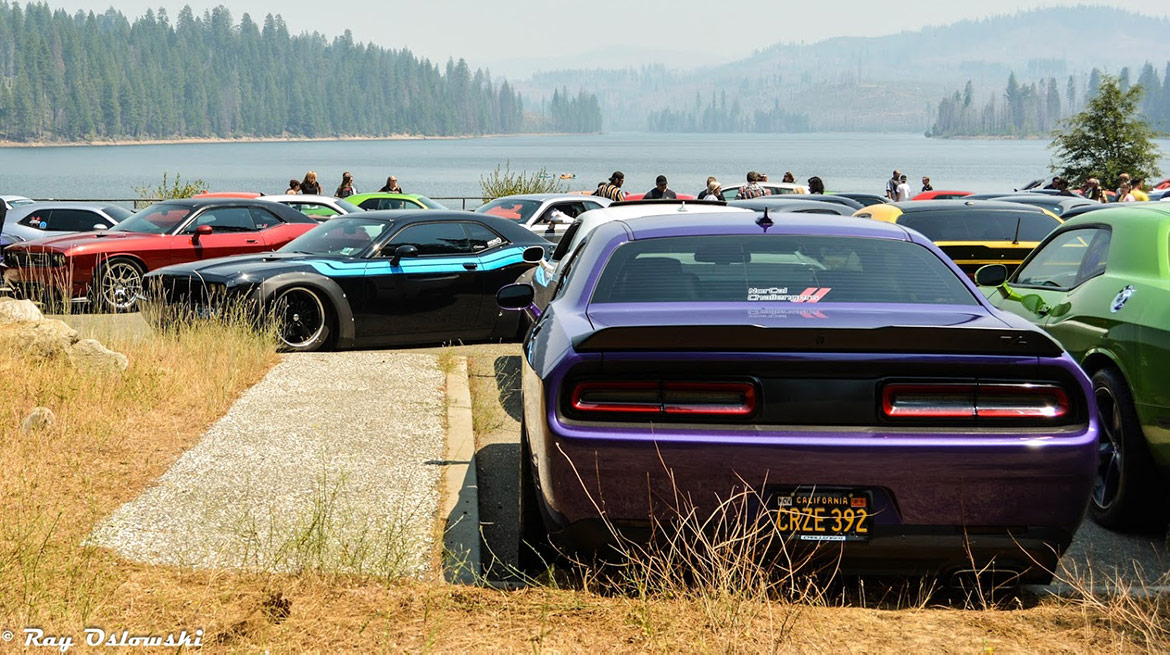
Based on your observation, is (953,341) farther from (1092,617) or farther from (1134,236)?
(1134,236)

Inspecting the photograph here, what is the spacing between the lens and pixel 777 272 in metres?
5.57

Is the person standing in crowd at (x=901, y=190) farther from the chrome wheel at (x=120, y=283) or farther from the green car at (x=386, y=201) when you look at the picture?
the chrome wheel at (x=120, y=283)

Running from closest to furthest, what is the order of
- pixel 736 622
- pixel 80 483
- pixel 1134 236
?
pixel 736 622 < pixel 80 483 < pixel 1134 236

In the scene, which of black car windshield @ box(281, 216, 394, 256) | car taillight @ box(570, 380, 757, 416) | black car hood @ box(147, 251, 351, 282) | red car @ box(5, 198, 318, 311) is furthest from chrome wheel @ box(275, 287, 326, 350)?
car taillight @ box(570, 380, 757, 416)

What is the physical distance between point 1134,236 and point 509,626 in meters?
4.15

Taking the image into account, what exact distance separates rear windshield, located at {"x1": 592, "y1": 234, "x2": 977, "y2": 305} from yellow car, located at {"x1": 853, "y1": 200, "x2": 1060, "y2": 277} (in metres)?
7.86

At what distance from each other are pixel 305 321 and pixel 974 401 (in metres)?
8.57

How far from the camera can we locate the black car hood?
462 inches

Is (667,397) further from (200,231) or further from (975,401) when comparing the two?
(200,231)

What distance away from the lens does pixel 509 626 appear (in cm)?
438

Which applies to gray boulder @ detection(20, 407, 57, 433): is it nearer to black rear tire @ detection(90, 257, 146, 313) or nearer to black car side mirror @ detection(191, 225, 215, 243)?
black rear tire @ detection(90, 257, 146, 313)

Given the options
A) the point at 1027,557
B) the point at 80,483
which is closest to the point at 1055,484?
the point at 1027,557

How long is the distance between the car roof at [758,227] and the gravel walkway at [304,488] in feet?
5.62

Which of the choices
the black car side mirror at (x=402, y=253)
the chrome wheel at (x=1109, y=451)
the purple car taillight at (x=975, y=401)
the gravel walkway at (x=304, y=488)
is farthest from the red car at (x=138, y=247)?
the purple car taillight at (x=975, y=401)
